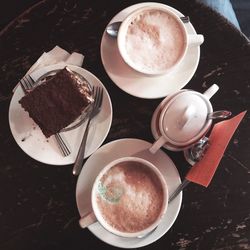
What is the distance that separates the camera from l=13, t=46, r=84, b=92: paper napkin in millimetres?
1591

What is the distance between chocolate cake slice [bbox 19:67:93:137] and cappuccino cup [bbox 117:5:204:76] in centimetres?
19

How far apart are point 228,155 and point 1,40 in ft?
2.95

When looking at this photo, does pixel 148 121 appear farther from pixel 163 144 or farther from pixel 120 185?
pixel 120 185

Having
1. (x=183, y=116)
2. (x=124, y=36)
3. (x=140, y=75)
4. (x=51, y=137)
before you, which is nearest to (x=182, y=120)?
(x=183, y=116)

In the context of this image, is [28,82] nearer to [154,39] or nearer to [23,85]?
[23,85]

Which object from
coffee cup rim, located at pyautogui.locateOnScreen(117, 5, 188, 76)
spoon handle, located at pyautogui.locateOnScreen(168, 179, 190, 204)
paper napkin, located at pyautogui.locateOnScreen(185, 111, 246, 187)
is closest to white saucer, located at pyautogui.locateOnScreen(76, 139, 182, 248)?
spoon handle, located at pyautogui.locateOnScreen(168, 179, 190, 204)

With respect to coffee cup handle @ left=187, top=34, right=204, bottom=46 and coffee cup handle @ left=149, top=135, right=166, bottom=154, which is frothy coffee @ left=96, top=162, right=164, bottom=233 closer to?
coffee cup handle @ left=149, top=135, right=166, bottom=154

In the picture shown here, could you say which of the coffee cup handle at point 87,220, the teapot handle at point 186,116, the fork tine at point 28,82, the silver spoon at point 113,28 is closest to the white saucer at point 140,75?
the silver spoon at point 113,28

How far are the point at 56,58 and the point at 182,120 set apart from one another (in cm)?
50

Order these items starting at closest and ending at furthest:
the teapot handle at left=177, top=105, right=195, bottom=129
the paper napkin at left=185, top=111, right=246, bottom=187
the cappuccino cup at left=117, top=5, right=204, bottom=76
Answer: the paper napkin at left=185, top=111, right=246, bottom=187
the teapot handle at left=177, top=105, right=195, bottom=129
the cappuccino cup at left=117, top=5, right=204, bottom=76

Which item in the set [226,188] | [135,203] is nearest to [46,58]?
[135,203]

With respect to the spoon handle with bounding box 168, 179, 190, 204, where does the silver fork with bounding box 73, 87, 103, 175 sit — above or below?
above

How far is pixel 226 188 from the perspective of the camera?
5.41ft

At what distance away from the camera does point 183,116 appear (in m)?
Result: 1.44
